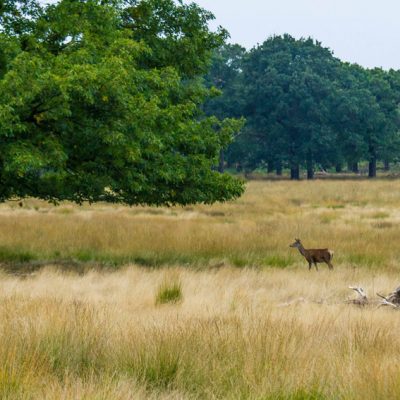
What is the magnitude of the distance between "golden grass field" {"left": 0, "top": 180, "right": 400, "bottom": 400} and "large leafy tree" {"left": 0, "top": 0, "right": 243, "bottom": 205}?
1.87 m

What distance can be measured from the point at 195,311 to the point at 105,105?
20.1 feet

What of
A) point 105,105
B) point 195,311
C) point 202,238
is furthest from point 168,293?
point 202,238

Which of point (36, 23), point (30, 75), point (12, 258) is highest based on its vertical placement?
point (36, 23)

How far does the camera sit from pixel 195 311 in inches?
327

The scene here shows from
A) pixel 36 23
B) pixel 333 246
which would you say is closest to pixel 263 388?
pixel 36 23

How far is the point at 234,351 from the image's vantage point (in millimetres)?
5266

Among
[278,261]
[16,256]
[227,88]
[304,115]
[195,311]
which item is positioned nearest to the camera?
[195,311]

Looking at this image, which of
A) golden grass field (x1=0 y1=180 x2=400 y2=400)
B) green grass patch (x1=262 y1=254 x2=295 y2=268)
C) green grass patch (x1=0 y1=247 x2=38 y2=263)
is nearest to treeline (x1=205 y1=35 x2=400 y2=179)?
golden grass field (x1=0 y1=180 x2=400 y2=400)

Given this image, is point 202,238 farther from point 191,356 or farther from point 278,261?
point 191,356

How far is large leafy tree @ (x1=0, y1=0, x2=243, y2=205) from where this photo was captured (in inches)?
478

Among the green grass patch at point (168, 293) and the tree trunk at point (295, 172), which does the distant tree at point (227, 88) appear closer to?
the tree trunk at point (295, 172)

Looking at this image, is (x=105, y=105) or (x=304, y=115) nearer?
A: (x=105, y=105)

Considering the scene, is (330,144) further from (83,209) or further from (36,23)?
(36,23)

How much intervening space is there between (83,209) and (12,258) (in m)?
14.7
